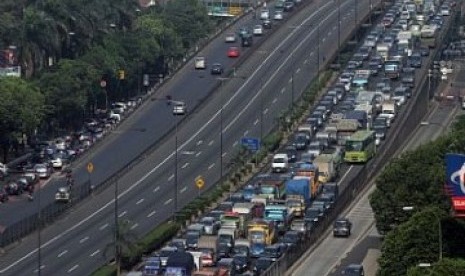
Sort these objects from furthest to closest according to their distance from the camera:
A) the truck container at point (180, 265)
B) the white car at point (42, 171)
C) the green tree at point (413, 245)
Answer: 1. the white car at point (42, 171)
2. the truck container at point (180, 265)
3. the green tree at point (413, 245)

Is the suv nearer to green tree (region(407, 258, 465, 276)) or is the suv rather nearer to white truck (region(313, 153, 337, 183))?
white truck (region(313, 153, 337, 183))

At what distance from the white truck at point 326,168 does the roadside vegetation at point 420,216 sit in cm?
915

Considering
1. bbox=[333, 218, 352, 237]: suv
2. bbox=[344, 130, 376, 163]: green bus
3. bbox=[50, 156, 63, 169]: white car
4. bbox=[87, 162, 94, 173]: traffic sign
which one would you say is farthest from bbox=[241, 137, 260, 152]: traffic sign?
bbox=[333, 218, 352, 237]: suv

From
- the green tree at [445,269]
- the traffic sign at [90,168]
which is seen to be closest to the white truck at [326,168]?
the traffic sign at [90,168]

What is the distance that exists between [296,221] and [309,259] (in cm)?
768

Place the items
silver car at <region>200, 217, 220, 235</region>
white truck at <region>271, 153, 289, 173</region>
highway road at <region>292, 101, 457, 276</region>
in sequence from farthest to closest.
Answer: white truck at <region>271, 153, 289, 173</region> < silver car at <region>200, 217, 220, 235</region> < highway road at <region>292, 101, 457, 276</region>

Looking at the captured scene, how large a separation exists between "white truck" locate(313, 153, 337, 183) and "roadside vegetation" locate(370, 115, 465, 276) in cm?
915

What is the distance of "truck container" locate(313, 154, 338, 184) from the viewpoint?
611ft

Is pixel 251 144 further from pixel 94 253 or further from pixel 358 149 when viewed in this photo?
pixel 94 253

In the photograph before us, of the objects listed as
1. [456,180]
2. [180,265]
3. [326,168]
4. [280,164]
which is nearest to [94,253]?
[180,265]

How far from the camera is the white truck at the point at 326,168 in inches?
7328

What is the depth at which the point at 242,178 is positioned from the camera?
190625mm

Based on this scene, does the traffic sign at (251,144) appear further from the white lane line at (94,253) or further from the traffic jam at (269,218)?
the white lane line at (94,253)

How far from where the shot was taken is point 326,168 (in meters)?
188
